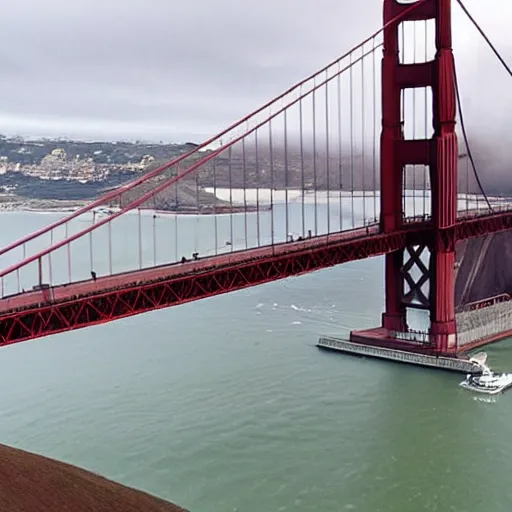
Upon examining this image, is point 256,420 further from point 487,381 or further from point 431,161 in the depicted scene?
point 431,161

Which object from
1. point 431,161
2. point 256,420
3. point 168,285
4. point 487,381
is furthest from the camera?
point 431,161

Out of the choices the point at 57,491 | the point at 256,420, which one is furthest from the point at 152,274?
the point at 57,491

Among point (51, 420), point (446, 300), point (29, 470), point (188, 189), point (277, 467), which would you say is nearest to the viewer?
point (29, 470)

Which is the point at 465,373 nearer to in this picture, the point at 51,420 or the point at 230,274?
the point at 230,274

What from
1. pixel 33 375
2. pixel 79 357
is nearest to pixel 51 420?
pixel 33 375

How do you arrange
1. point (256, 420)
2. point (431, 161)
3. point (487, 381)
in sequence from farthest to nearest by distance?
point (431, 161)
point (487, 381)
point (256, 420)

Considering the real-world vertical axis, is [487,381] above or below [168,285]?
below

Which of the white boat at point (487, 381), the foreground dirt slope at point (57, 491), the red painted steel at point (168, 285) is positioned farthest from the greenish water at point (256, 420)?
the red painted steel at point (168, 285)

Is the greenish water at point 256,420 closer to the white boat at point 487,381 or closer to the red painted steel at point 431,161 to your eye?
the white boat at point 487,381
